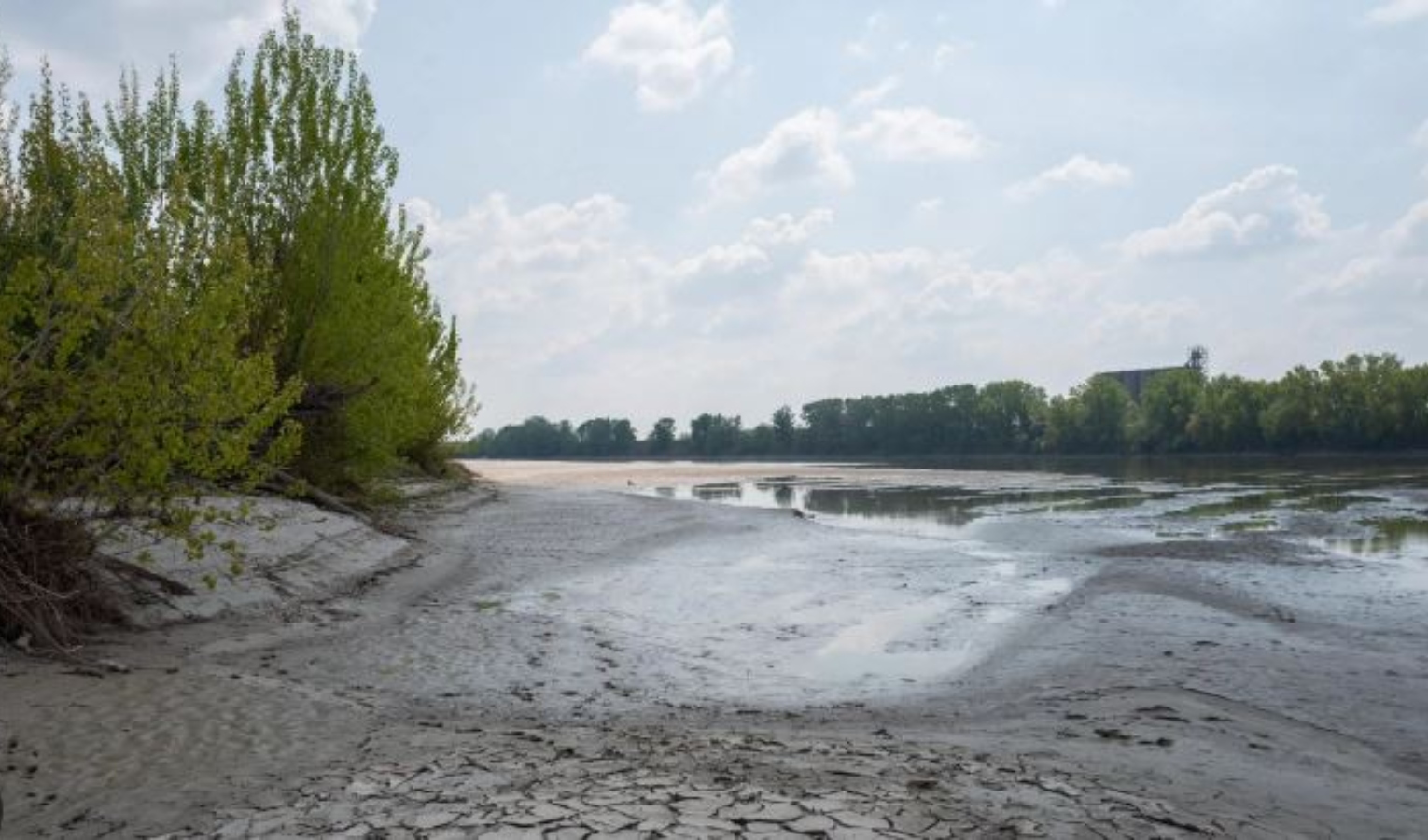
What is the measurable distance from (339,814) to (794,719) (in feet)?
11.3

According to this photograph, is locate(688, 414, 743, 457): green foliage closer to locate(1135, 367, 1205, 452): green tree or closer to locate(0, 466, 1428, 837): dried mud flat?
locate(1135, 367, 1205, 452): green tree

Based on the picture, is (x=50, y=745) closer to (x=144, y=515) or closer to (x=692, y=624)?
(x=144, y=515)

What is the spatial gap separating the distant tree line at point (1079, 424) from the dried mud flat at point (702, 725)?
1055 inches

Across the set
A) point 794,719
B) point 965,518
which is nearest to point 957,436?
point 965,518

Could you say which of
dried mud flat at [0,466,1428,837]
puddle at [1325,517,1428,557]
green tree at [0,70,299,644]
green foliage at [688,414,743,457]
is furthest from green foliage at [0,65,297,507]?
green foliage at [688,414,743,457]

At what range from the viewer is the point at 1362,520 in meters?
24.3

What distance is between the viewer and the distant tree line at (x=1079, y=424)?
268 feet

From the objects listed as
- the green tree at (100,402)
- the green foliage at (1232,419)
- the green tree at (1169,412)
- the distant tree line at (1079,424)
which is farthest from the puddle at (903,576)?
the green tree at (1169,412)

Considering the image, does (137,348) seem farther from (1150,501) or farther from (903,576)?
(1150,501)

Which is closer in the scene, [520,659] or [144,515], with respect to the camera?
[144,515]

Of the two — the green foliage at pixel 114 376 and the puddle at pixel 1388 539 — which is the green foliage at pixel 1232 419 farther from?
the green foliage at pixel 114 376

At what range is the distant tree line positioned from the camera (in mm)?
81812

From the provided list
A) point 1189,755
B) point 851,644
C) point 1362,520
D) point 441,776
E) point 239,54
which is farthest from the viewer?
point 1362,520

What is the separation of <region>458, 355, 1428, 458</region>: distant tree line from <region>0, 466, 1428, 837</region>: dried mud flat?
2681cm
